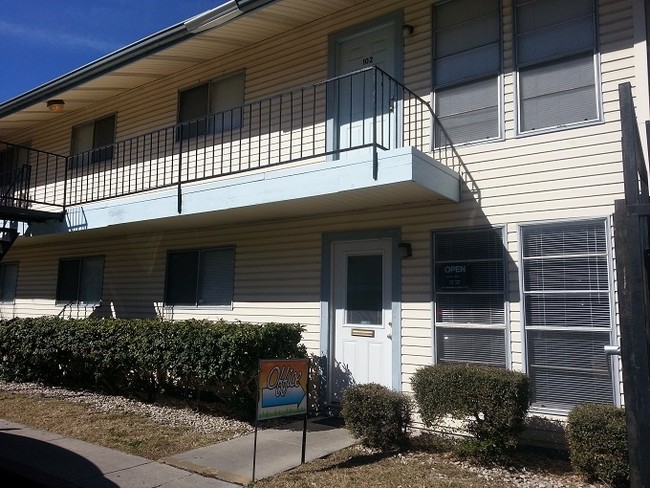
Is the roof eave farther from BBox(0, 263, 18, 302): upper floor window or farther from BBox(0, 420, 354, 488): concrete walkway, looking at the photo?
BBox(0, 420, 354, 488): concrete walkway

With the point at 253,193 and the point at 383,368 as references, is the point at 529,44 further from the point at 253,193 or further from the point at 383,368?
the point at 383,368

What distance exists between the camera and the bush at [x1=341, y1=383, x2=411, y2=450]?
20.5 feet

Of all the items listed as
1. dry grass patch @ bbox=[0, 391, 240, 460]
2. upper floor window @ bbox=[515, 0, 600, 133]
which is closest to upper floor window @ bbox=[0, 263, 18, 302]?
dry grass patch @ bbox=[0, 391, 240, 460]

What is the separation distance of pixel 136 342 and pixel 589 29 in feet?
24.1

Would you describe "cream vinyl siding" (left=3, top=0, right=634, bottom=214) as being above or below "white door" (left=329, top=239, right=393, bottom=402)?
above

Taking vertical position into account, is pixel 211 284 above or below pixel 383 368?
above

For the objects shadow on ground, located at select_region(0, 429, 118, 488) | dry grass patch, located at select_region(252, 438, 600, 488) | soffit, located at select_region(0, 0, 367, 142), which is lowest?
shadow on ground, located at select_region(0, 429, 118, 488)

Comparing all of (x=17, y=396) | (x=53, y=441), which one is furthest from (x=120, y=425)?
(x=17, y=396)

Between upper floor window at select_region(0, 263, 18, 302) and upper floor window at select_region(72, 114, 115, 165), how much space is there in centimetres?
393

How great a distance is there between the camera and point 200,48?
9961mm

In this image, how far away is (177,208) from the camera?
8.83m

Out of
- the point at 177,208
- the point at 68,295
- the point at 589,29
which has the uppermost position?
the point at 589,29

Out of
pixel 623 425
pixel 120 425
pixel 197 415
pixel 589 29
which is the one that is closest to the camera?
pixel 623 425

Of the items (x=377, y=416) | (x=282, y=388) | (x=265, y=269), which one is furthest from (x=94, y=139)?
(x=377, y=416)
